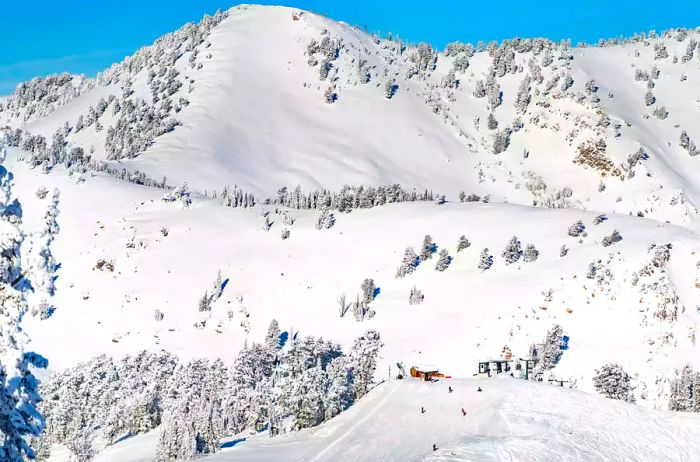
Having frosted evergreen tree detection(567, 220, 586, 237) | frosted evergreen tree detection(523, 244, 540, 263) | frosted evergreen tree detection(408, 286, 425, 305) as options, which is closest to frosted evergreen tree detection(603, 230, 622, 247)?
frosted evergreen tree detection(567, 220, 586, 237)

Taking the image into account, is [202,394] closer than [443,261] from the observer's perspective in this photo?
Yes

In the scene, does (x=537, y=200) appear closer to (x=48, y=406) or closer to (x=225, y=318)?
(x=225, y=318)

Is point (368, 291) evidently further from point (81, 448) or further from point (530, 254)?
point (81, 448)

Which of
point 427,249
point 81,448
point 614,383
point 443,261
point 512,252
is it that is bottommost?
point 81,448

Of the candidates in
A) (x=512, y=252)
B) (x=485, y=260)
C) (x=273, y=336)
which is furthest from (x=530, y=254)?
(x=273, y=336)

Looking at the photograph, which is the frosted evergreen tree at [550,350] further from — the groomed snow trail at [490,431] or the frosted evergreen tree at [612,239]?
the groomed snow trail at [490,431]

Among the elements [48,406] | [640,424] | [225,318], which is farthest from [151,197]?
[640,424]

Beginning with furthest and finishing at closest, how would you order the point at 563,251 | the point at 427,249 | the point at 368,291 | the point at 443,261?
the point at 427,249 → the point at 443,261 → the point at 368,291 → the point at 563,251
